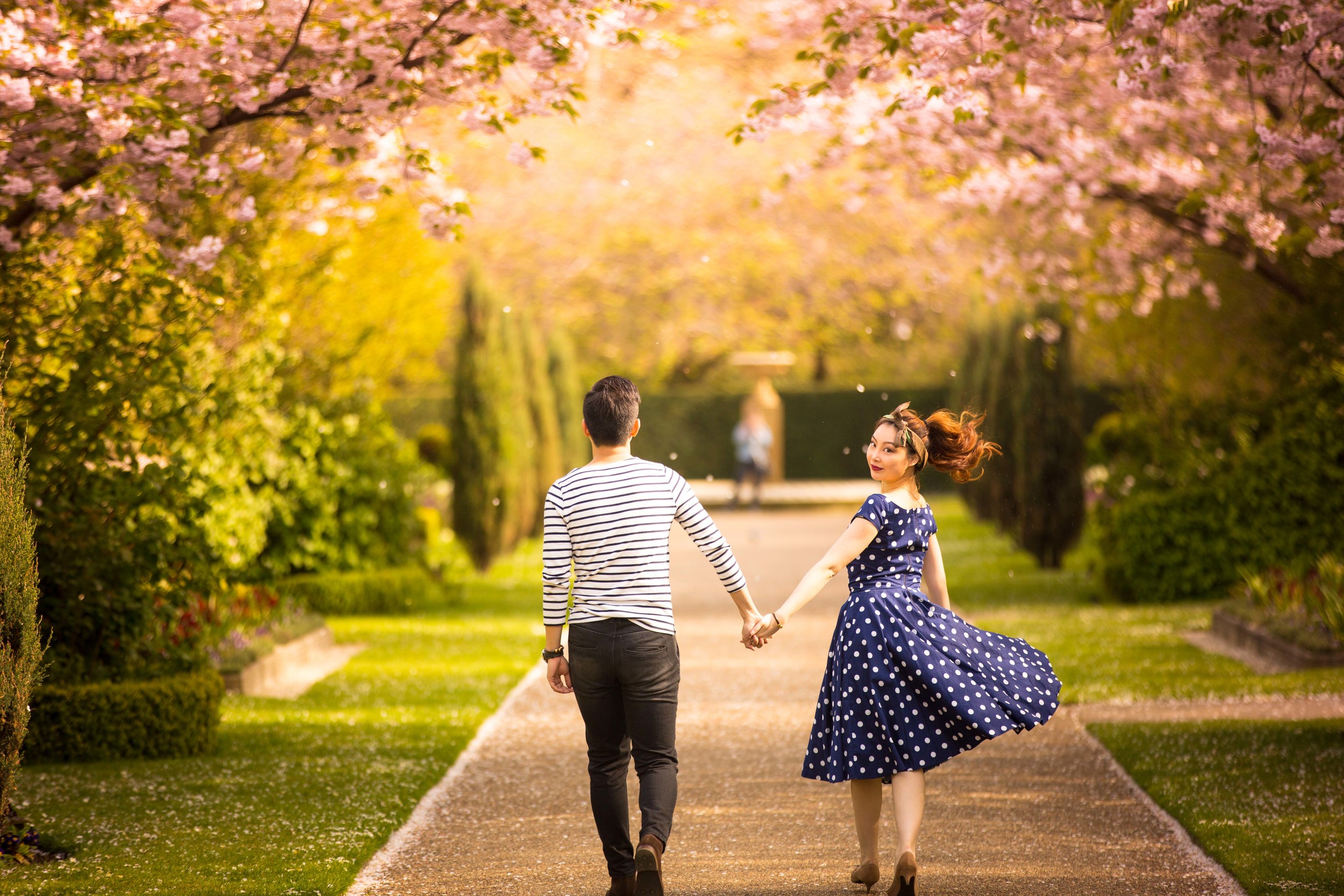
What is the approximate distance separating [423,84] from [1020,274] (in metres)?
7.46

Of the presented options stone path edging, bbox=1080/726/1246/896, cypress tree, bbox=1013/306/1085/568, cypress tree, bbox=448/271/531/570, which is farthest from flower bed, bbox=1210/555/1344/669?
cypress tree, bbox=448/271/531/570

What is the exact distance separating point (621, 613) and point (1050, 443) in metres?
11.3

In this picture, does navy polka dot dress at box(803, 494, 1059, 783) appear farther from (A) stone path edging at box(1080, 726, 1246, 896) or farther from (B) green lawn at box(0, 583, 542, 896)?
(B) green lawn at box(0, 583, 542, 896)

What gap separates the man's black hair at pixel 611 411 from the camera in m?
4.52

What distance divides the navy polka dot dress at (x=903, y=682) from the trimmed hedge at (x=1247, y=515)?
7.25 m

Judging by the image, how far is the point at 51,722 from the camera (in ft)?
23.0

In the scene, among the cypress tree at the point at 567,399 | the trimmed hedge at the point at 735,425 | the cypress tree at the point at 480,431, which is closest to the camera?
the cypress tree at the point at 480,431

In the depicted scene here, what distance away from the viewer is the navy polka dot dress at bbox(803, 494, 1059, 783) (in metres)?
4.57

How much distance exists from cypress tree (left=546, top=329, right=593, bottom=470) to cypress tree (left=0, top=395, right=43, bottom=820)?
1673 cm

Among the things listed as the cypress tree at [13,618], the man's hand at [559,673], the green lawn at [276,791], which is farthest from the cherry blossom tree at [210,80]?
Answer: the man's hand at [559,673]

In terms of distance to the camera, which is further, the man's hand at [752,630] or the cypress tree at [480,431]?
the cypress tree at [480,431]

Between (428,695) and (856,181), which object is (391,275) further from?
(856,181)

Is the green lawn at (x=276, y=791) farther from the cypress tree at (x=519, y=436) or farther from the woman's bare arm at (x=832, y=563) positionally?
the cypress tree at (x=519, y=436)

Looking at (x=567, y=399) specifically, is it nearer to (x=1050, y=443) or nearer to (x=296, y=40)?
(x=1050, y=443)
